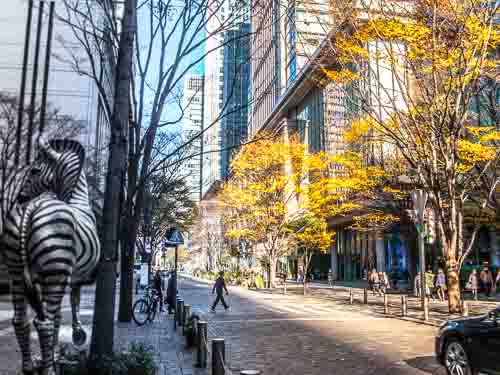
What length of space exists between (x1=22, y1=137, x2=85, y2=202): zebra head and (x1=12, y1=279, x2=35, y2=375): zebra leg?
0.78 m

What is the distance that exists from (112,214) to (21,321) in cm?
231

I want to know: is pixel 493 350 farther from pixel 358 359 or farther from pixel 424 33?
pixel 424 33

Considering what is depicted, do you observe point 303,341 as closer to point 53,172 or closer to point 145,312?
point 145,312

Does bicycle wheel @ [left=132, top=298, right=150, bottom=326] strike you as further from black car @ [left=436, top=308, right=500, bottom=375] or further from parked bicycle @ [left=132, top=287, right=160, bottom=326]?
black car @ [left=436, top=308, right=500, bottom=375]

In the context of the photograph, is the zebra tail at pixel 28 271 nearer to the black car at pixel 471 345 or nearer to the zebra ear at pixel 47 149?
the zebra ear at pixel 47 149

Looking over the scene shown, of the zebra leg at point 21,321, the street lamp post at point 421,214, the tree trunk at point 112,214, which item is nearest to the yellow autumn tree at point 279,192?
the street lamp post at point 421,214

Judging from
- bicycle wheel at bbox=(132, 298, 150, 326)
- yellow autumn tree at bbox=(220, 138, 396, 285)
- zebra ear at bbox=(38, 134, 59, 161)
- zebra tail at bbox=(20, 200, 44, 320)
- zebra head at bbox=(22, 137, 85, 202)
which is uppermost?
yellow autumn tree at bbox=(220, 138, 396, 285)

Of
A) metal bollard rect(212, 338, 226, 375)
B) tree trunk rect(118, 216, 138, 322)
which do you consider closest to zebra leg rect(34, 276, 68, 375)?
metal bollard rect(212, 338, 226, 375)

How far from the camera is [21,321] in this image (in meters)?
4.07

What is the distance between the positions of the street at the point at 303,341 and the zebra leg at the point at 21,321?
11.8 ft

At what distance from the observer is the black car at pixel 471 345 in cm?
662

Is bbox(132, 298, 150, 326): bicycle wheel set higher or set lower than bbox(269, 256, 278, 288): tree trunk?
lower

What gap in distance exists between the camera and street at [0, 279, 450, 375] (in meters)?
8.60

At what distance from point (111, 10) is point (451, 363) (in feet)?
24.8
